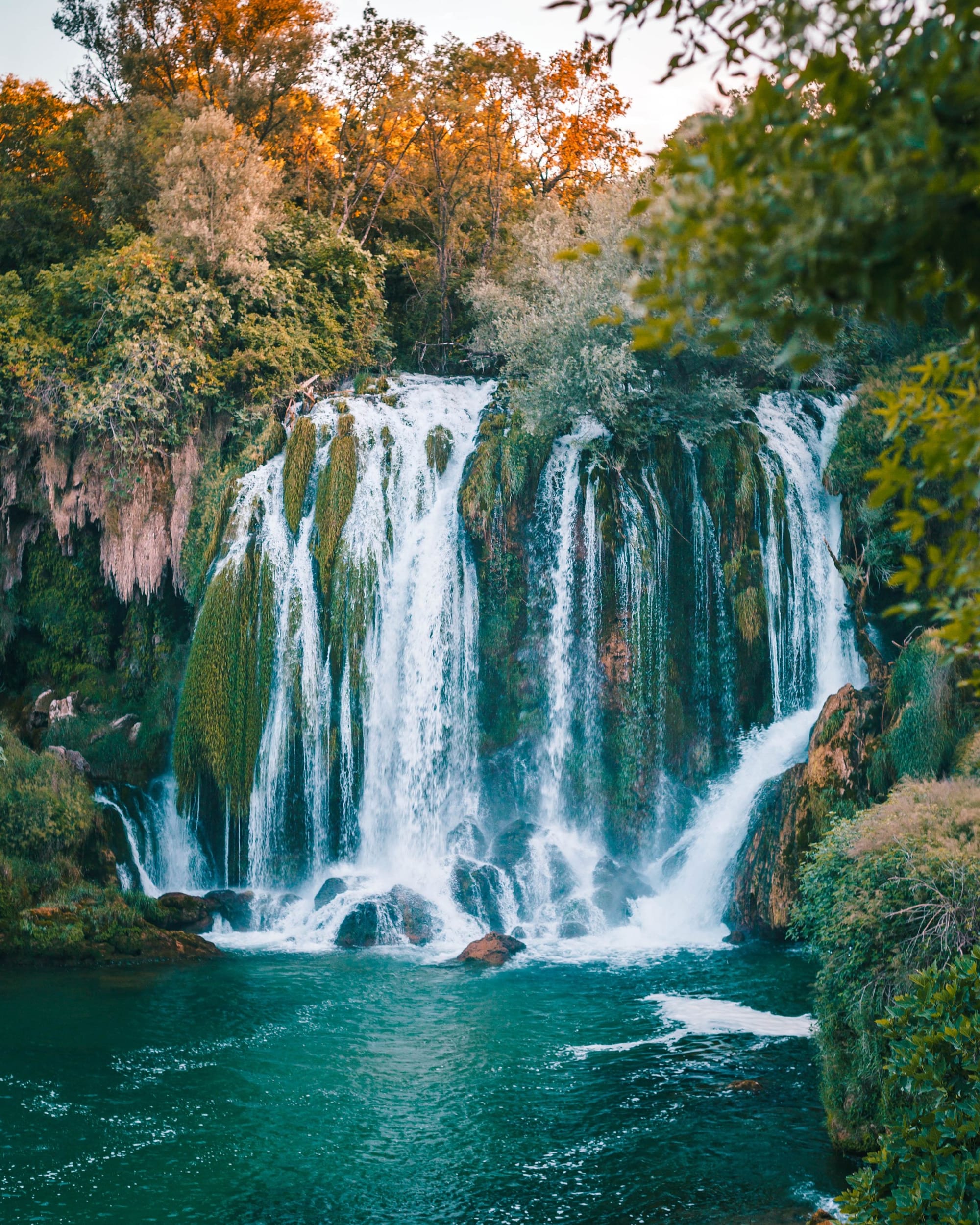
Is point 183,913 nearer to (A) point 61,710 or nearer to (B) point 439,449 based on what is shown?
(A) point 61,710

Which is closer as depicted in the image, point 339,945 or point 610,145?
point 339,945

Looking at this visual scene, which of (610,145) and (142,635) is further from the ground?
(610,145)

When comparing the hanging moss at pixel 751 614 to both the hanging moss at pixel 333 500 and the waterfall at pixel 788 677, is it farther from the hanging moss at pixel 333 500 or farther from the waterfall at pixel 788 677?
the hanging moss at pixel 333 500

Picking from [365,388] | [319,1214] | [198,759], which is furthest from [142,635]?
[319,1214]

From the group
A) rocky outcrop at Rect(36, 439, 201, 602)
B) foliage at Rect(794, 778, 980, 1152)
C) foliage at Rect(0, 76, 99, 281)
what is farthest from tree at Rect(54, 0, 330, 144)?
foliage at Rect(794, 778, 980, 1152)

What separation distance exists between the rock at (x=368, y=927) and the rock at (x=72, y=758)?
6.22 m

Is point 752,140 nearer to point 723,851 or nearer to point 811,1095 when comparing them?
point 811,1095

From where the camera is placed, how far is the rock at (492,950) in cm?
1641

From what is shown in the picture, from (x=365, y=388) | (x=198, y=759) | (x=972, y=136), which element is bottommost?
(x=198, y=759)

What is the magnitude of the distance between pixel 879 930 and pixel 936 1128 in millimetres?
3559

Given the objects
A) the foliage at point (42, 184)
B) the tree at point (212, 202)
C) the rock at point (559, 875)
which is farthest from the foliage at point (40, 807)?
the foliage at point (42, 184)

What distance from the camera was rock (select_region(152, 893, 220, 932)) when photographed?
58.7 ft

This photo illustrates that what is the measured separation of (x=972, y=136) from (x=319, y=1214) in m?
9.57

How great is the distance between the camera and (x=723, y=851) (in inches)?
717
